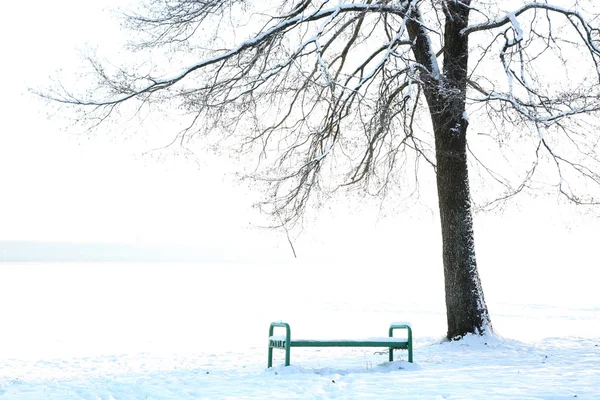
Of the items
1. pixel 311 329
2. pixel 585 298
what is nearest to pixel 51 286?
pixel 311 329

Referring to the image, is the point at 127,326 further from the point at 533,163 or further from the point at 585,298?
the point at 585,298

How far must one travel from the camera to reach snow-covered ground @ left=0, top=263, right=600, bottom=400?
711cm

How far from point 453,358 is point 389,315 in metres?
13.8

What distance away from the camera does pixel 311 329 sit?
59.5ft

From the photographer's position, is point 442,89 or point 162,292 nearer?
point 442,89

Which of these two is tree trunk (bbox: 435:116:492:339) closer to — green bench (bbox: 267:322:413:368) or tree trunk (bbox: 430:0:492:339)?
tree trunk (bbox: 430:0:492:339)

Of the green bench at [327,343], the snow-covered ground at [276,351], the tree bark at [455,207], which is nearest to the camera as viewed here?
the snow-covered ground at [276,351]

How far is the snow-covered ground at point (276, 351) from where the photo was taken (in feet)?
23.3

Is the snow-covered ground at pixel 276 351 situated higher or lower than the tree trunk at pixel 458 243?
lower

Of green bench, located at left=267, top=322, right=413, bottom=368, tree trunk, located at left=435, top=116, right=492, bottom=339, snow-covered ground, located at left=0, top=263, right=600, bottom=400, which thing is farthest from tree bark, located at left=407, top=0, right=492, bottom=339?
green bench, located at left=267, top=322, right=413, bottom=368

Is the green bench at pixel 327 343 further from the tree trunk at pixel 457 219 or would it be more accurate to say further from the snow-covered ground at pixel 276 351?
the tree trunk at pixel 457 219

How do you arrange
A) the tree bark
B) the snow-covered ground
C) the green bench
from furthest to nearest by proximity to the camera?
the tree bark
the green bench
the snow-covered ground

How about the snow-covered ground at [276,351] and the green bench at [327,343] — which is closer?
the snow-covered ground at [276,351]

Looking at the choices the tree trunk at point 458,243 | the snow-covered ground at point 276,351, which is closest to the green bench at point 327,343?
the snow-covered ground at point 276,351
